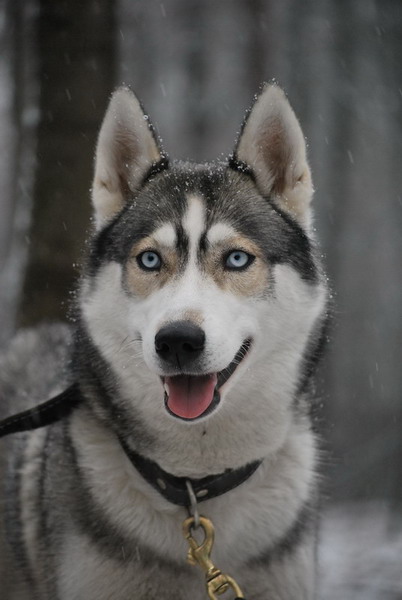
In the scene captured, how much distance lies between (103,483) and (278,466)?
0.69 m

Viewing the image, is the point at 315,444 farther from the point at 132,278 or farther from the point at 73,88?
the point at 73,88

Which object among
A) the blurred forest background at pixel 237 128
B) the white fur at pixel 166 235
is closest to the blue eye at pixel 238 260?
the white fur at pixel 166 235

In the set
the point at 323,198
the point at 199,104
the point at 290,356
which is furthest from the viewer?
the point at 199,104

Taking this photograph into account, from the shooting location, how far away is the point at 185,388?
8.46 ft

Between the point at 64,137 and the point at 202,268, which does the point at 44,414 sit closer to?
the point at 202,268

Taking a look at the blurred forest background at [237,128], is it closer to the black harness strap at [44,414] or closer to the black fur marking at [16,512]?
the black fur marking at [16,512]

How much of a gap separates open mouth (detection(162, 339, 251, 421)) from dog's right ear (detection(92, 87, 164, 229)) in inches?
34.3

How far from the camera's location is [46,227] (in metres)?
5.24

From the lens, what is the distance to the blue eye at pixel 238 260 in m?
2.79

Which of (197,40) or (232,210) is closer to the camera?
(232,210)

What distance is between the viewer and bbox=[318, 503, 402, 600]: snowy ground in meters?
4.83

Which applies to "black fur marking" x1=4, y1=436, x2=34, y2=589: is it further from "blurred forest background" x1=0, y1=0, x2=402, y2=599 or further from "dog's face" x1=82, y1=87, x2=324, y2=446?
"blurred forest background" x1=0, y1=0, x2=402, y2=599

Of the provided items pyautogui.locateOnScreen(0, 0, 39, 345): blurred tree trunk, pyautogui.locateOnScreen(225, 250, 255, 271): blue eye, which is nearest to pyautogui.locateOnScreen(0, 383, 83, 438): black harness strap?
pyautogui.locateOnScreen(225, 250, 255, 271): blue eye

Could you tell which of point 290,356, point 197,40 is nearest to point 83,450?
point 290,356
